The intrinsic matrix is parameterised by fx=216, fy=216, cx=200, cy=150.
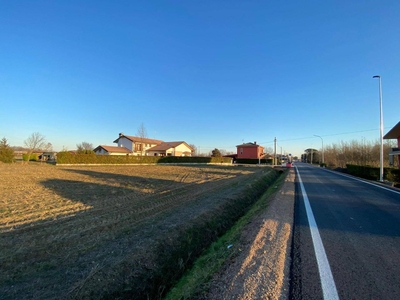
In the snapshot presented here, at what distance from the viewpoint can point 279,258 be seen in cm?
387

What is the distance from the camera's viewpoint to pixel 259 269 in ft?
11.3

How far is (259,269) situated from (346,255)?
1795 millimetres

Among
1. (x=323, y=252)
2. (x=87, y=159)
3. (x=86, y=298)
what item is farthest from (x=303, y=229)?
(x=87, y=159)

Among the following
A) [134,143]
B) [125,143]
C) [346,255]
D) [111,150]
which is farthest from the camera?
[125,143]

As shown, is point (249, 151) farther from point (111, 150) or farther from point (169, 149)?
point (111, 150)

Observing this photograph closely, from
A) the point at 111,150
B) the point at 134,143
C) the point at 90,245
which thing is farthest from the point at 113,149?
the point at 90,245

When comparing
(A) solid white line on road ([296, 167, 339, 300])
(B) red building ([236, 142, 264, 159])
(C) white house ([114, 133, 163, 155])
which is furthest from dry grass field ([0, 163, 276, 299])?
(B) red building ([236, 142, 264, 159])

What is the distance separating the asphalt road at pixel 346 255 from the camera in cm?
289

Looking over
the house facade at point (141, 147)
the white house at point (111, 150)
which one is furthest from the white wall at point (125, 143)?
the white house at point (111, 150)

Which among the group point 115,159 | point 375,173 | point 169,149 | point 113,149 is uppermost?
point 169,149

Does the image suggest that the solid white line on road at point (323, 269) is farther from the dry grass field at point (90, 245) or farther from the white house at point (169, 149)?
the white house at point (169, 149)

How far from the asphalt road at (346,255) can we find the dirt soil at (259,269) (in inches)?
6.7

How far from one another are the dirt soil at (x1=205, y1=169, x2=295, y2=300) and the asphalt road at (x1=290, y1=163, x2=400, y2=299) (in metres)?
0.17

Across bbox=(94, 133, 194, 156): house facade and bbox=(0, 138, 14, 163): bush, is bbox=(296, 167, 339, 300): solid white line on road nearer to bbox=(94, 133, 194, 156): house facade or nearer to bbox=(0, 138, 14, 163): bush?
bbox=(0, 138, 14, 163): bush
